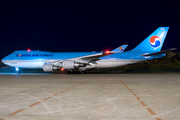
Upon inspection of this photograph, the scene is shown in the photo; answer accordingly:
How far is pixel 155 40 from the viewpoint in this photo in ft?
95.3

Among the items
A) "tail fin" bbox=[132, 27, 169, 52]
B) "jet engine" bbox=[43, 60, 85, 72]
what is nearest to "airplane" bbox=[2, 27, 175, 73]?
"tail fin" bbox=[132, 27, 169, 52]

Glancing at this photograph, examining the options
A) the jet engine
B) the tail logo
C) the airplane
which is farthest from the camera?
the tail logo

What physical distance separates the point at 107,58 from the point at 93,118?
2499 cm

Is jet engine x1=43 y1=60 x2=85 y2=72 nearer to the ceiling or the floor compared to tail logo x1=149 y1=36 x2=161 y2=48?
nearer to the floor

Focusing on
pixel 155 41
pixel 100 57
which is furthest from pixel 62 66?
pixel 155 41

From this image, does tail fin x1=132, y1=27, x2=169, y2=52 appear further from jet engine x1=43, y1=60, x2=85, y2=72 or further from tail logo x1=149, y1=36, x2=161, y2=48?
jet engine x1=43, y1=60, x2=85, y2=72

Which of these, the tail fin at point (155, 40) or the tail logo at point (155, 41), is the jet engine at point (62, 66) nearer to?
the tail fin at point (155, 40)

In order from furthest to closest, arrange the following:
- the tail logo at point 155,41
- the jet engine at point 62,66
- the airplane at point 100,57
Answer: the tail logo at point 155,41
the airplane at point 100,57
the jet engine at point 62,66

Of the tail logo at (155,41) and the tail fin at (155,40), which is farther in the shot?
the tail logo at (155,41)

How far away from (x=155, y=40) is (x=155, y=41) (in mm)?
183

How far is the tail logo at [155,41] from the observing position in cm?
2893

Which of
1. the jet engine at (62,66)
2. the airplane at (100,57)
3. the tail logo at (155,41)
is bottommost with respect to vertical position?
the jet engine at (62,66)

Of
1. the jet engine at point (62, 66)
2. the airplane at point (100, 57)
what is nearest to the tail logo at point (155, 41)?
the airplane at point (100, 57)

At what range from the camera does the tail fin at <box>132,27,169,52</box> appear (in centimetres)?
2872
